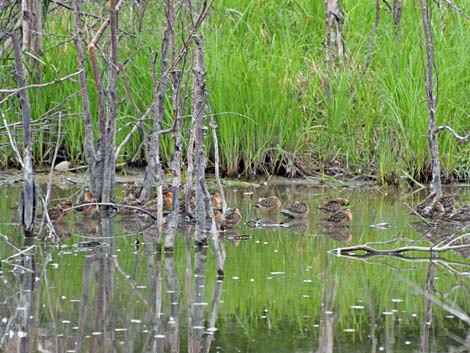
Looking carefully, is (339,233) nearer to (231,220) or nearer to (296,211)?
(296,211)

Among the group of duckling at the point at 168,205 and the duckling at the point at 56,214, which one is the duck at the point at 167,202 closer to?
the group of duckling at the point at 168,205

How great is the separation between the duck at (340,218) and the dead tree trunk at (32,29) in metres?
3.46

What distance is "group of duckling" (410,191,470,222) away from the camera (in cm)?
1120

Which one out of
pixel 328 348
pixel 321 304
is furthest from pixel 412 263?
pixel 328 348

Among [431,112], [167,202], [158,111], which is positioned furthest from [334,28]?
[158,111]

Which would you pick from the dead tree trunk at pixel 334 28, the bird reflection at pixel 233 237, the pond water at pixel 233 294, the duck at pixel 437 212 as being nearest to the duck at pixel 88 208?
the pond water at pixel 233 294

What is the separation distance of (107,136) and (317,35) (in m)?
6.08

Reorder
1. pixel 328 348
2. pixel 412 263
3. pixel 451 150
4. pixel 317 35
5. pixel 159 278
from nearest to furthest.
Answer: pixel 328 348
pixel 159 278
pixel 412 263
pixel 451 150
pixel 317 35

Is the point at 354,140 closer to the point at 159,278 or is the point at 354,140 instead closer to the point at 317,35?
the point at 317,35

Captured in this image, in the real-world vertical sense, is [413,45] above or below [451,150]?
above

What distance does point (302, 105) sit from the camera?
14297 mm

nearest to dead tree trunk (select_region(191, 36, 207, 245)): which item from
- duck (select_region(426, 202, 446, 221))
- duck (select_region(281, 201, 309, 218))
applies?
duck (select_region(281, 201, 309, 218))

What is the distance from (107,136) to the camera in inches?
426

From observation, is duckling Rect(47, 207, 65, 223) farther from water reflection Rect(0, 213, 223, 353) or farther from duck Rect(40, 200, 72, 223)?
water reflection Rect(0, 213, 223, 353)
